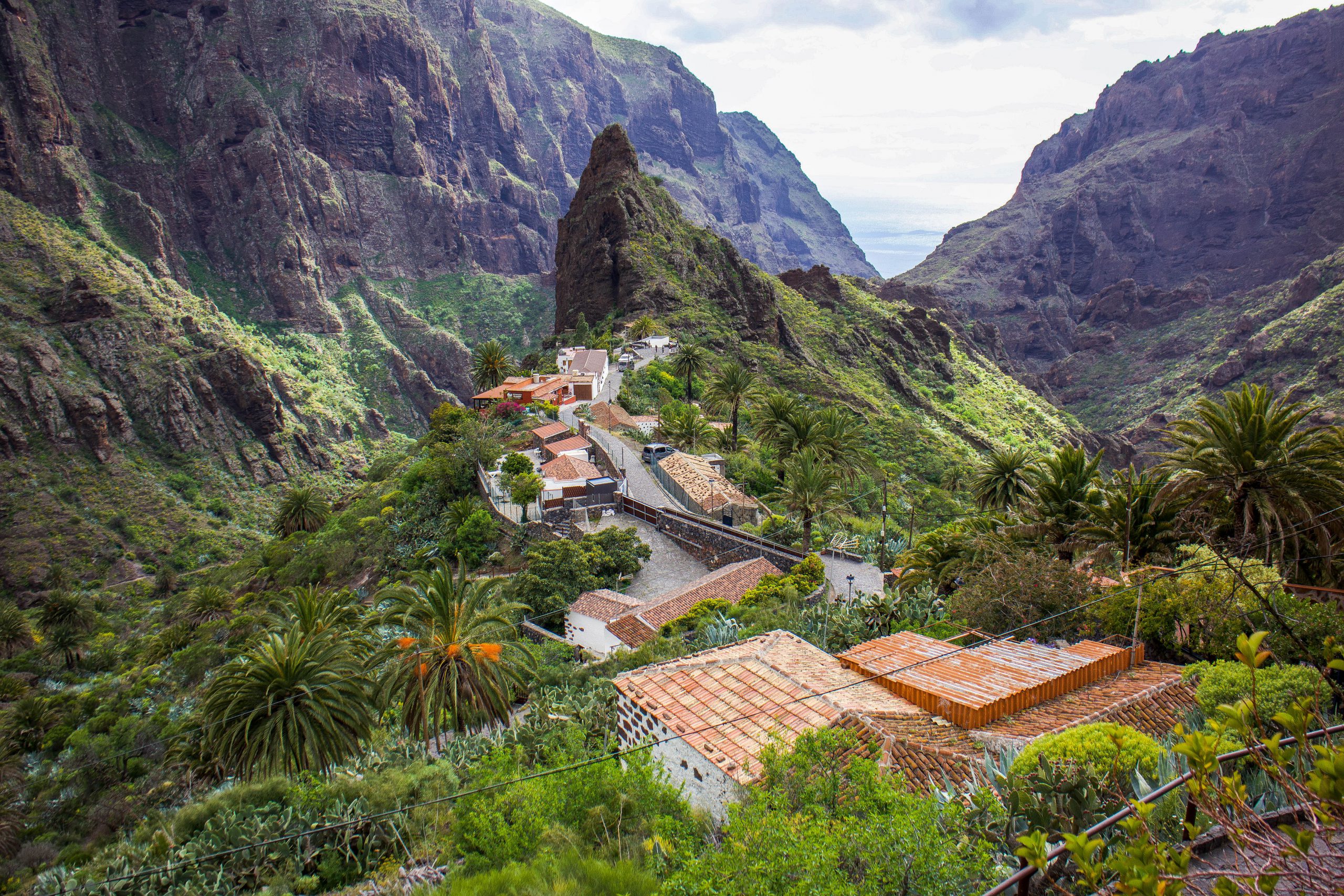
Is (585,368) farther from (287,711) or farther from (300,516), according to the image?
(287,711)

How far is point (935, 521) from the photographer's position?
45312 mm

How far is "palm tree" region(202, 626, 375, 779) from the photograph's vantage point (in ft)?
50.0

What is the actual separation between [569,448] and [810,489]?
17.7m

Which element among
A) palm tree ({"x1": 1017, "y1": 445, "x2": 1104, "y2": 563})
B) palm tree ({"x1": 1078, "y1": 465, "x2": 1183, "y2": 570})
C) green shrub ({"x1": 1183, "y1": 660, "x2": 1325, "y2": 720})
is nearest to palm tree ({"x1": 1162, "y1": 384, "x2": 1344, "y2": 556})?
palm tree ({"x1": 1078, "y1": 465, "x2": 1183, "y2": 570})

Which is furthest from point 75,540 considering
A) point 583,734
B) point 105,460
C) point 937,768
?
point 937,768

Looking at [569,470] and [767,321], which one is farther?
[767,321]

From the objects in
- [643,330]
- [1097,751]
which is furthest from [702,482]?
[643,330]

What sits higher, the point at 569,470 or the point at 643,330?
the point at 643,330

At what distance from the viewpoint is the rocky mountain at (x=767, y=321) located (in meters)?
69.9

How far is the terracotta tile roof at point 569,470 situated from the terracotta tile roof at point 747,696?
22.7m

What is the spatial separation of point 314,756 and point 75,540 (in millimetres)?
69231

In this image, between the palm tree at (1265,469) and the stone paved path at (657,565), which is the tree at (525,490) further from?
the palm tree at (1265,469)

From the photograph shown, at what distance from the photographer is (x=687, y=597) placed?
26047 millimetres

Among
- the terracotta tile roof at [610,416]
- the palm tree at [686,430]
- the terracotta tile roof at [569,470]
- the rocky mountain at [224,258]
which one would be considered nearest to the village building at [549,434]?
the terracotta tile roof at [610,416]
